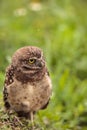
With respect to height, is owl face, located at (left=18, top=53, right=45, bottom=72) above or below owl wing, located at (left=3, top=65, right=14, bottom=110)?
above

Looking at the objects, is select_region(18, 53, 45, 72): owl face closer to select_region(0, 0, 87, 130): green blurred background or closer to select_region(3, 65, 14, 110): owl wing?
select_region(3, 65, 14, 110): owl wing

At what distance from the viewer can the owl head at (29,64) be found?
726 centimetres

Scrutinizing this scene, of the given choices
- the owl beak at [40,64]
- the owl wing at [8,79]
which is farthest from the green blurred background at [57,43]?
the owl beak at [40,64]

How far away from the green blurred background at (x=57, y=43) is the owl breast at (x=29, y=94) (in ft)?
1.70

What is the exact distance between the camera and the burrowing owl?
727 centimetres

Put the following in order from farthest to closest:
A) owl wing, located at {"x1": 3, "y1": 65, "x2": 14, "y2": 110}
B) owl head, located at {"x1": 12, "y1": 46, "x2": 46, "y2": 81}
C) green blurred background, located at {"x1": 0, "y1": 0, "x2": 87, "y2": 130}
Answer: green blurred background, located at {"x1": 0, "y1": 0, "x2": 87, "y2": 130} → owl wing, located at {"x1": 3, "y1": 65, "x2": 14, "y2": 110} → owl head, located at {"x1": 12, "y1": 46, "x2": 46, "y2": 81}

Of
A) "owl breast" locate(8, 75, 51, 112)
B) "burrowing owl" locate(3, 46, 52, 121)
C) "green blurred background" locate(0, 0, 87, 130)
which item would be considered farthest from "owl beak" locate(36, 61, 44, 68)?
"green blurred background" locate(0, 0, 87, 130)

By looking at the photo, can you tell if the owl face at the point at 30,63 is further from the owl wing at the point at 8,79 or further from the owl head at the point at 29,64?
the owl wing at the point at 8,79

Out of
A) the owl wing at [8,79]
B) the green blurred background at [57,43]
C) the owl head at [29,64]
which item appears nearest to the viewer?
the owl head at [29,64]

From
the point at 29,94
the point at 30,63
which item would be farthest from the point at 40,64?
the point at 29,94

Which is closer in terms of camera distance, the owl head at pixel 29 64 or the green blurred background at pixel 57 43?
the owl head at pixel 29 64

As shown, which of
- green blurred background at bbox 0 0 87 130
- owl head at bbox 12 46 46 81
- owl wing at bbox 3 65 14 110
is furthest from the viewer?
green blurred background at bbox 0 0 87 130

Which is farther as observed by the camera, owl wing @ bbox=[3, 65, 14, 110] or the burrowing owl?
owl wing @ bbox=[3, 65, 14, 110]

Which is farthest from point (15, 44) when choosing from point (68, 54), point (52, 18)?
point (52, 18)
